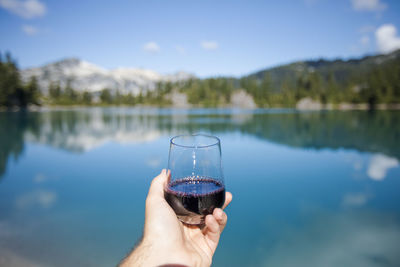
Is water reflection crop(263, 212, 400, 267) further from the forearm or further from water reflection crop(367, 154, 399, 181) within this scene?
water reflection crop(367, 154, 399, 181)

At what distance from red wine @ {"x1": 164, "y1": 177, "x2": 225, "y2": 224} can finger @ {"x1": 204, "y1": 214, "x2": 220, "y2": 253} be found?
0.13ft

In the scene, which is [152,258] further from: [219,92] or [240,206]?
[219,92]

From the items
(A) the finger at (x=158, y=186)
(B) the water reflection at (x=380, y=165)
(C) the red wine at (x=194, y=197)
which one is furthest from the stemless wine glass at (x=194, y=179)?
(B) the water reflection at (x=380, y=165)

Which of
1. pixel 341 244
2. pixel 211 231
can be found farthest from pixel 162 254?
pixel 341 244

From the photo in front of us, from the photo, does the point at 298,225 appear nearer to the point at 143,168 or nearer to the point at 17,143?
the point at 143,168

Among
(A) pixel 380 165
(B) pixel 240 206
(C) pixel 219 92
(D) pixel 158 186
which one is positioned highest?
(C) pixel 219 92

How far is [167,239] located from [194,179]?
38 centimetres

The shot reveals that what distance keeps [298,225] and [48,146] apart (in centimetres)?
1363

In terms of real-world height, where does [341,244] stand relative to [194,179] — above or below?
below

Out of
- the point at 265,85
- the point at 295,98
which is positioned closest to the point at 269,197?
the point at 295,98

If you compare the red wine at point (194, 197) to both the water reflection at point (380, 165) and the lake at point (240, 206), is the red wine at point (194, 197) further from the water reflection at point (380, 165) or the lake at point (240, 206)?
the water reflection at point (380, 165)

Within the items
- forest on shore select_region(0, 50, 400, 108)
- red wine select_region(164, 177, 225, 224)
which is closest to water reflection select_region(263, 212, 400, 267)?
red wine select_region(164, 177, 225, 224)

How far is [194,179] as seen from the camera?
1446mm

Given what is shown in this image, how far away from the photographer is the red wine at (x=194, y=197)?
133 centimetres
